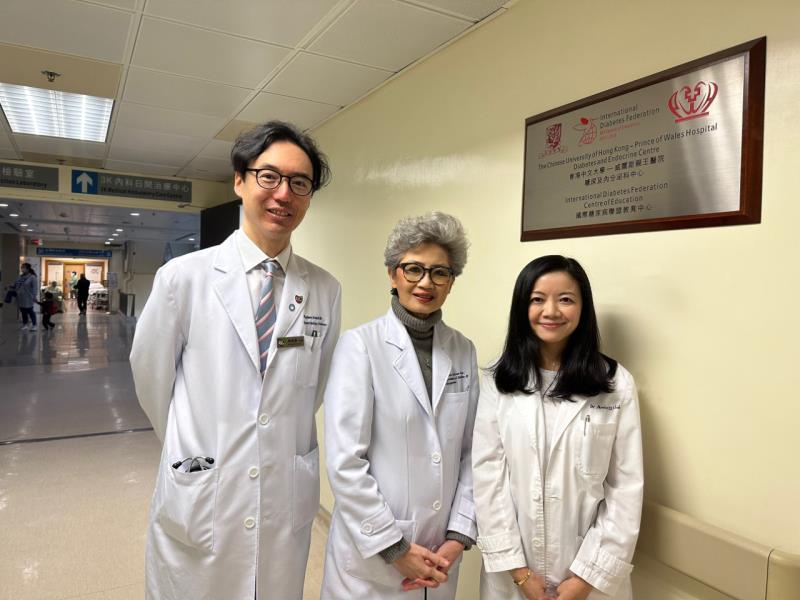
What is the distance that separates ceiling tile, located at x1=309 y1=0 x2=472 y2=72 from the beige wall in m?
0.15

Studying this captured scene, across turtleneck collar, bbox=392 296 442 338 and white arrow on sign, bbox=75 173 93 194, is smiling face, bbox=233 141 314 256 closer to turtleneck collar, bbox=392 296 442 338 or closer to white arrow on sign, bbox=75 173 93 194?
turtleneck collar, bbox=392 296 442 338

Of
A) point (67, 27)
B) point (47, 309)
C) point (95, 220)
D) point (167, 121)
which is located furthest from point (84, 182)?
point (47, 309)

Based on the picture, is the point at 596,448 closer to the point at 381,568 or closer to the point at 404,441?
the point at 404,441

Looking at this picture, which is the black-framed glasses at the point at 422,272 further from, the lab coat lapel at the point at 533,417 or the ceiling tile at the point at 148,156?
the ceiling tile at the point at 148,156

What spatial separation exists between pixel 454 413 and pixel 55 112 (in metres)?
4.16

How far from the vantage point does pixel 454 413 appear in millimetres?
1644

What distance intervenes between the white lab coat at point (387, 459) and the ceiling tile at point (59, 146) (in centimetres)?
467

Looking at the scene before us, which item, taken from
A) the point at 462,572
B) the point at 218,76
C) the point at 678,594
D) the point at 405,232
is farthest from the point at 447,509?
the point at 218,76

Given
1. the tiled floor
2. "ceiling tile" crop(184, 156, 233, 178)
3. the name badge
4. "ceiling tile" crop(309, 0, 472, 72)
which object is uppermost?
"ceiling tile" crop(184, 156, 233, 178)

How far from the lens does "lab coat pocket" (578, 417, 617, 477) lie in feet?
5.00

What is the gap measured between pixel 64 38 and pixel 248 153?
2.01m

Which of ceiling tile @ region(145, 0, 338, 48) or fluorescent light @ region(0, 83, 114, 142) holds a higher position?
fluorescent light @ region(0, 83, 114, 142)

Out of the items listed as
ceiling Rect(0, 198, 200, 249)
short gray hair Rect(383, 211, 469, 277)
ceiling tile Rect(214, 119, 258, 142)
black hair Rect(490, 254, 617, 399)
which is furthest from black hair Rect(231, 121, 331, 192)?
ceiling Rect(0, 198, 200, 249)

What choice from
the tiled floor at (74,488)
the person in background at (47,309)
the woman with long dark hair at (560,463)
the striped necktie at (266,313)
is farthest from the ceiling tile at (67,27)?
the person in background at (47,309)
